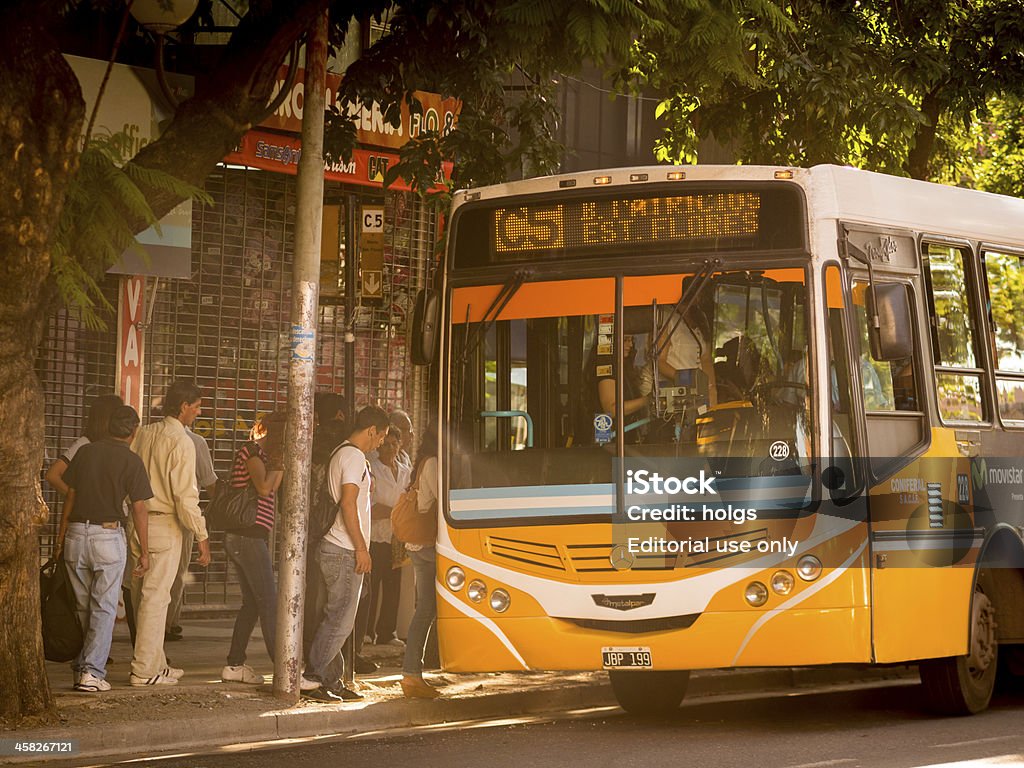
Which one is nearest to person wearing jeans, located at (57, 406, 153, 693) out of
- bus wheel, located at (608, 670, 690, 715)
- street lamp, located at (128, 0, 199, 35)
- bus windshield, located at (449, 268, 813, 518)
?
bus windshield, located at (449, 268, 813, 518)

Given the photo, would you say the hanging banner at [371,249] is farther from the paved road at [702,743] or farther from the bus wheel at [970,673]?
the bus wheel at [970,673]

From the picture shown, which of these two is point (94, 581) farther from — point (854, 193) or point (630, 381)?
point (854, 193)

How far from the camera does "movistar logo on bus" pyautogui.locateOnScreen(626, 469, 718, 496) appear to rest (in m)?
9.59

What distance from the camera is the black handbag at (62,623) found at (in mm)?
11062

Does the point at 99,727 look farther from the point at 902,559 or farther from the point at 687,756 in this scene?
the point at 902,559

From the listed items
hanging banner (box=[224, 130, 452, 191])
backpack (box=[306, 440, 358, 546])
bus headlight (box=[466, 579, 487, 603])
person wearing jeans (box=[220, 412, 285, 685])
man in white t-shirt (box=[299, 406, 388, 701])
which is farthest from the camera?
hanging banner (box=[224, 130, 452, 191])

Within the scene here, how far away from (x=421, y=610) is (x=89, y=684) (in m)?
2.25

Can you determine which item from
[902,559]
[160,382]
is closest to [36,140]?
[902,559]

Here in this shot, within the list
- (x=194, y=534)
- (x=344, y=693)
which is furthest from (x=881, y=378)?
(x=194, y=534)

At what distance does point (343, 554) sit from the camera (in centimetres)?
1127

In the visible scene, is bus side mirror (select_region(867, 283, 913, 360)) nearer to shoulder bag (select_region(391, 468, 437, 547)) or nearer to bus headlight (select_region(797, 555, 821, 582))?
bus headlight (select_region(797, 555, 821, 582))

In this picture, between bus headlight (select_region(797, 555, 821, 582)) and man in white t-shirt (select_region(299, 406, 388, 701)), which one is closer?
bus headlight (select_region(797, 555, 821, 582))

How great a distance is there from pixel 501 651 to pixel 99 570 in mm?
2833

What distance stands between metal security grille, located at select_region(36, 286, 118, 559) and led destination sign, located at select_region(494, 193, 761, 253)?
6.14m
